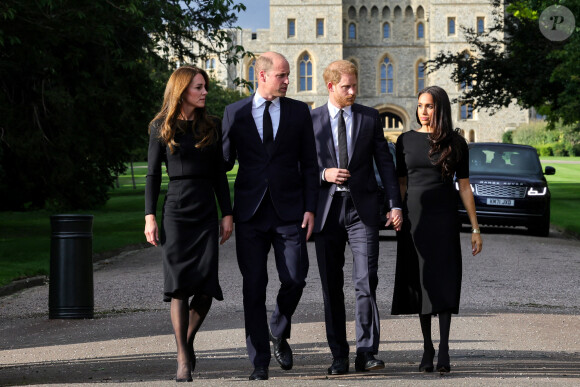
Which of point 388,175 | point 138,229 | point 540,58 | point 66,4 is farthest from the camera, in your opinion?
point 540,58

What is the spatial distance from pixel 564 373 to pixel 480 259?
9.32 metres

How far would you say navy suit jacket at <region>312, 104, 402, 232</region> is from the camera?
21.8 feet

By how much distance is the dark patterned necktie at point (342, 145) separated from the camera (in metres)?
6.69

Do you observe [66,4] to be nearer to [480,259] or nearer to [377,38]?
[480,259]

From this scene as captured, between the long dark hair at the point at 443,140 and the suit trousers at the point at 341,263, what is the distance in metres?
0.60

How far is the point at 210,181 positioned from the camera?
249 inches

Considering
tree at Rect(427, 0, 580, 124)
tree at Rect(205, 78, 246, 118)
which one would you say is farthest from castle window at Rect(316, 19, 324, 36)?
tree at Rect(427, 0, 580, 124)

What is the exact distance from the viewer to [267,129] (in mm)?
6453

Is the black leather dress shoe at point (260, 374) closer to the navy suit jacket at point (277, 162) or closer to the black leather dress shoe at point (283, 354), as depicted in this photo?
the black leather dress shoe at point (283, 354)

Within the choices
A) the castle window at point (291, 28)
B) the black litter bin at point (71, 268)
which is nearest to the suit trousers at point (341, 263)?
the black litter bin at point (71, 268)

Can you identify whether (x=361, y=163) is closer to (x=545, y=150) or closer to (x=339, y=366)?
(x=339, y=366)

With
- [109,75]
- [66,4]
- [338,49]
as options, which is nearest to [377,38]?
[338,49]

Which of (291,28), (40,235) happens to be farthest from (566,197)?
(291,28)

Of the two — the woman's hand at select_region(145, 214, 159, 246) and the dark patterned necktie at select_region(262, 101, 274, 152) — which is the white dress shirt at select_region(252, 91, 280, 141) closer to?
the dark patterned necktie at select_region(262, 101, 274, 152)
